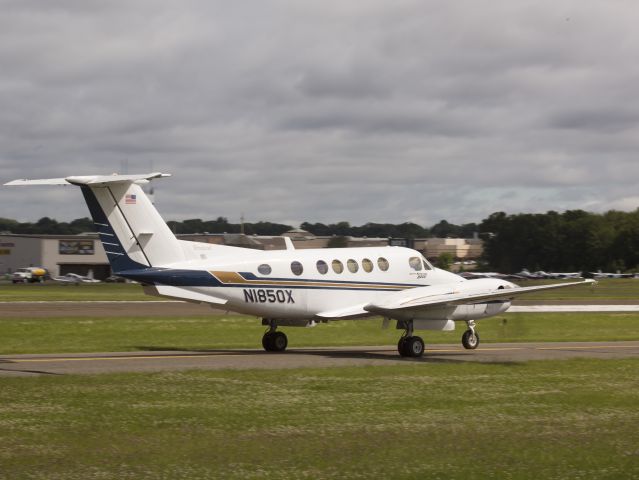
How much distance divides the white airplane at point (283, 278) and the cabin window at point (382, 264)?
0.11ft

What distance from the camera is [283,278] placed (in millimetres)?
26984

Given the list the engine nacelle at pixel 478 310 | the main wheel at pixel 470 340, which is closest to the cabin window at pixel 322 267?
the engine nacelle at pixel 478 310

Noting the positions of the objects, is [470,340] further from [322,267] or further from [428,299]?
[322,267]

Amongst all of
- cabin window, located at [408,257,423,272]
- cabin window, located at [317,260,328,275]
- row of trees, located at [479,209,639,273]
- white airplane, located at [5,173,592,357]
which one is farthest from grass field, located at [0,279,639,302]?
cabin window, located at [317,260,328,275]

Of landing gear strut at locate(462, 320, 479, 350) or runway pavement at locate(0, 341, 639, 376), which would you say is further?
landing gear strut at locate(462, 320, 479, 350)

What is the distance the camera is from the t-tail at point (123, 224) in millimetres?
25406

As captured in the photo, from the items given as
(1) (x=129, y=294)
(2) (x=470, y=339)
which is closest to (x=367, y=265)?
(2) (x=470, y=339)

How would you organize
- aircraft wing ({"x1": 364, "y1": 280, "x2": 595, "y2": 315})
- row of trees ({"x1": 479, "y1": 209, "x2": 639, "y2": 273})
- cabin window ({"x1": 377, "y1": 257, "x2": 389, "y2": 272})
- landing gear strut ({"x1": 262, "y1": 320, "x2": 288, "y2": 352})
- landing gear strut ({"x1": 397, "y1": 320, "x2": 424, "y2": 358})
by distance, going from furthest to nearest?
row of trees ({"x1": 479, "y1": 209, "x2": 639, "y2": 273}) < landing gear strut ({"x1": 262, "y1": 320, "x2": 288, "y2": 352}) < cabin window ({"x1": 377, "y1": 257, "x2": 389, "y2": 272}) < landing gear strut ({"x1": 397, "y1": 320, "x2": 424, "y2": 358}) < aircraft wing ({"x1": 364, "y1": 280, "x2": 595, "y2": 315})

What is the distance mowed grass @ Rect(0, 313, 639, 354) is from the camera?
3572 cm

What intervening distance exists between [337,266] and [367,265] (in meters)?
1.10

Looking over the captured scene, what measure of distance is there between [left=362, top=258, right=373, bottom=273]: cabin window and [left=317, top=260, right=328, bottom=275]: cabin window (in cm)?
136

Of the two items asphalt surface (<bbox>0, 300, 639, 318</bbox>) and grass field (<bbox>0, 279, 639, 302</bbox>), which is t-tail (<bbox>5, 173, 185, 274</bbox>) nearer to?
asphalt surface (<bbox>0, 300, 639, 318</bbox>)

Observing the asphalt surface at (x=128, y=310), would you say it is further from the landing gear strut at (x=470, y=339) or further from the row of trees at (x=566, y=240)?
the row of trees at (x=566, y=240)

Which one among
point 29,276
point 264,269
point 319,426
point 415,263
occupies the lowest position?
point 319,426
